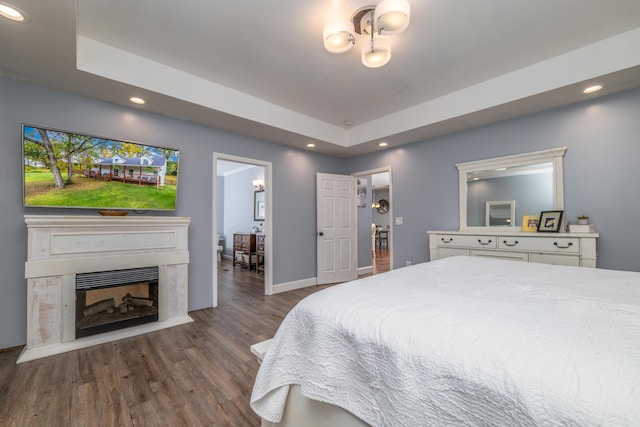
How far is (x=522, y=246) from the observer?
305 cm

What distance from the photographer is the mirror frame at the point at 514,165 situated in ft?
10.0

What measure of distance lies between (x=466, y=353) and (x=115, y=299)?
311cm

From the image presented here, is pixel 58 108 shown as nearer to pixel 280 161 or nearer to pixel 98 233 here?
pixel 98 233

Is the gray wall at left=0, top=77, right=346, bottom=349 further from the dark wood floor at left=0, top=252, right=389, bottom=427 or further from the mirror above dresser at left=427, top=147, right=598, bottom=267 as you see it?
the mirror above dresser at left=427, top=147, right=598, bottom=267

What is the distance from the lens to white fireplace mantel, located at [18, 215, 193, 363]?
236cm

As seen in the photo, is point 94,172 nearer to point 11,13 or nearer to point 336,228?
point 11,13

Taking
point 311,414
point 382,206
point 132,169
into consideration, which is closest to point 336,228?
point 132,169

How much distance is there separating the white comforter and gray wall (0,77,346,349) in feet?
8.91

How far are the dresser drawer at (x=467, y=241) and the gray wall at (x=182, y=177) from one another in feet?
7.02

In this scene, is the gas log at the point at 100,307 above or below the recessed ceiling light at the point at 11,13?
below

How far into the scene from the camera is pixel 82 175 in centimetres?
266

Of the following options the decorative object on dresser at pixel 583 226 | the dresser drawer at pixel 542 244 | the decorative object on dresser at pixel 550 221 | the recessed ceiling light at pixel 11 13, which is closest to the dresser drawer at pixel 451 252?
the dresser drawer at pixel 542 244

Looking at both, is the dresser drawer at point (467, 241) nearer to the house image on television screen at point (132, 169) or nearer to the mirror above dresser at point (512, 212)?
the mirror above dresser at point (512, 212)

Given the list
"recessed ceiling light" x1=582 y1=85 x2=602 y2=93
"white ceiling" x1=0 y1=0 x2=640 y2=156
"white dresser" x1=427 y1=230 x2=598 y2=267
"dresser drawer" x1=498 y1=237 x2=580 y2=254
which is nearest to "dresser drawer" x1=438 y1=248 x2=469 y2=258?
"white dresser" x1=427 y1=230 x2=598 y2=267
